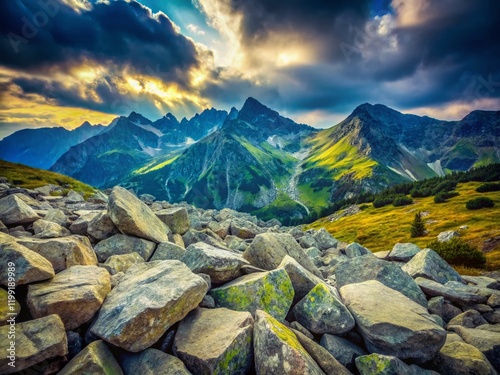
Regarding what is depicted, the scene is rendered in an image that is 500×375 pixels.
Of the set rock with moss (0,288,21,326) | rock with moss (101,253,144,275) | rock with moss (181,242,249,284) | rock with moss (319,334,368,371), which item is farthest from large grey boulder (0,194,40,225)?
rock with moss (319,334,368,371)

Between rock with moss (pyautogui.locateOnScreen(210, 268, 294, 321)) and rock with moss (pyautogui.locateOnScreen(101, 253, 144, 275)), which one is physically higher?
rock with moss (pyautogui.locateOnScreen(101, 253, 144, 275))

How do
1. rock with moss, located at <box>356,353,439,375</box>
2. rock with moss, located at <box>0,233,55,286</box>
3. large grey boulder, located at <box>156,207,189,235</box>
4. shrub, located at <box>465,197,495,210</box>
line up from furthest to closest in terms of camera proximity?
shrub, located at <box>465,197,495,210</box>, large grey boulder, located at <box>156,207,189,235</box>, rock with moss, located at <box>0,233,55,286</box>, rock with moss, located at <box>356,353,439,375</box>

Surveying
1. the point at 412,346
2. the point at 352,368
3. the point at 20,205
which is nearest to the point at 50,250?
the point at 20,205

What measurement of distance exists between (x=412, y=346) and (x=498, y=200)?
10519cm

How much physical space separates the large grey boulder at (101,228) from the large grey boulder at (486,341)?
58.0 feet

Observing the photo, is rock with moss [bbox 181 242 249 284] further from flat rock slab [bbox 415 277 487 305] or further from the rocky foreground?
flat rock slab [bbox 415 277 487 305]

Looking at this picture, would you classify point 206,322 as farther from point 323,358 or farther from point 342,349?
point 342,349

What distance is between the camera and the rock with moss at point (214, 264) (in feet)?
32.3

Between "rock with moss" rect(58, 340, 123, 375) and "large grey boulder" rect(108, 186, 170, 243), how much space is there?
811 cm

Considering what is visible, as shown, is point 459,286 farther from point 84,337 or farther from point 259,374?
point 84,337

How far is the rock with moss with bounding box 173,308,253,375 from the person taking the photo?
6234 millimetres

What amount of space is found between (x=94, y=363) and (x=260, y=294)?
525cm

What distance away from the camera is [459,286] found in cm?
1402

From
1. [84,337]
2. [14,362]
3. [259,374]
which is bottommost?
[259,374]
